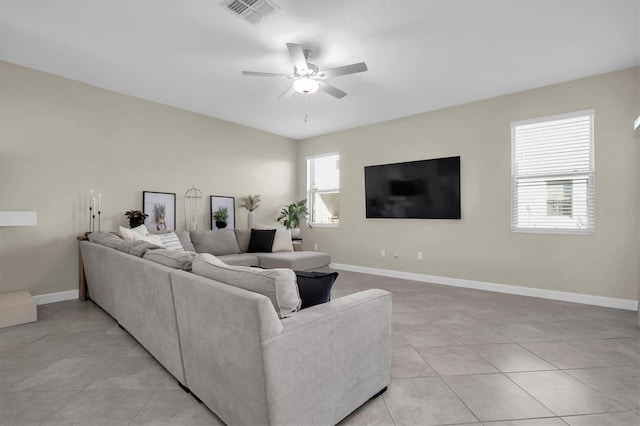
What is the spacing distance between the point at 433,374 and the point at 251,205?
4.58 m

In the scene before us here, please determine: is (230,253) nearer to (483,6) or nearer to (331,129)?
(331,129)

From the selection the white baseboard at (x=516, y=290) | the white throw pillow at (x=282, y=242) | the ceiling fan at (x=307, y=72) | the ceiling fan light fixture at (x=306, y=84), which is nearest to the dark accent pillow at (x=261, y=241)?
the white throw pillow at (x=282, y=242)

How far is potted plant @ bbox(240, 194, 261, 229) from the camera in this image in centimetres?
594

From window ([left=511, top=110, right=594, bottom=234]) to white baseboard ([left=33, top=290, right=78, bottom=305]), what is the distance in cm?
593

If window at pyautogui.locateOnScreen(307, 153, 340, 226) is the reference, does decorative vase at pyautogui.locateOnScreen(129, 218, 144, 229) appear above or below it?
below

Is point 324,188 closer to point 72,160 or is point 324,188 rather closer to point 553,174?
point 553,174

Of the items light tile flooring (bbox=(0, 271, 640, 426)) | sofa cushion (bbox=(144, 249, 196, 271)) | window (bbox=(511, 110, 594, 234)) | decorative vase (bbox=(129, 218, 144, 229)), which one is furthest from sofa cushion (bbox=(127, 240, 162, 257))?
window (bbox=(511, 110, 594, 234))

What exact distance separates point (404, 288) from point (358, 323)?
3213mm

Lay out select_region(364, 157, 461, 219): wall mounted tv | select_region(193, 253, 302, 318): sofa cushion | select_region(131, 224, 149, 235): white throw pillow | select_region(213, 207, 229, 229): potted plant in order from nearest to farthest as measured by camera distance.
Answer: select_region(193, 253, 302, 318): sofa cushion, select_region(131, 224, 149, 235): white throw pillow, select_region(364, 157, 461, 219): wall mounted tv, select_region(213, 207, 229, 229): potted plant

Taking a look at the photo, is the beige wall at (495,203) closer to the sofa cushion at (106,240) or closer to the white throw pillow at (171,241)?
the white throw pillow at (171,241)

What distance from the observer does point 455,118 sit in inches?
193

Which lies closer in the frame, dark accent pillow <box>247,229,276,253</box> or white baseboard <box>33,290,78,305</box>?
white baseboard <box>33,290,78,305</box>

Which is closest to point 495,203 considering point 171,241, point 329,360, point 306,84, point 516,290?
point 516,290

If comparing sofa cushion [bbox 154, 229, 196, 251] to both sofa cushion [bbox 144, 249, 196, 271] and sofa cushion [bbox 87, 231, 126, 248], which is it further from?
sofa cushion [bbox 144, 249, 196, 271]
